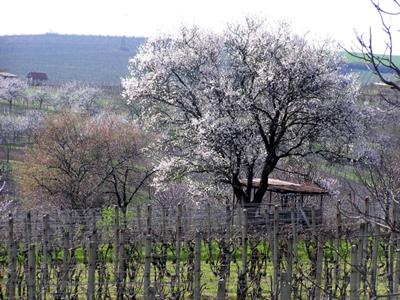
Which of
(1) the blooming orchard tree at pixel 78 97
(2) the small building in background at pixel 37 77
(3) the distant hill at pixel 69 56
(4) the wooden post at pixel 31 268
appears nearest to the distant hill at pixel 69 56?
(3) the distant hill at pixel 69 56

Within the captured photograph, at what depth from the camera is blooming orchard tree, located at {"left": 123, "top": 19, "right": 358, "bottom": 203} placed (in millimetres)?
21047

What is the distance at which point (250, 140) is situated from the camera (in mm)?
21266

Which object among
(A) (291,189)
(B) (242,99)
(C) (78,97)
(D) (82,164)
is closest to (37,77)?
(C) (78,97)

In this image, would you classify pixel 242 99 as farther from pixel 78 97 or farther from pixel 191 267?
pixel 78 97

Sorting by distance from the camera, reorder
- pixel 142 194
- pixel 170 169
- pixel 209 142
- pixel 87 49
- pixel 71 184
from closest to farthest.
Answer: pixel 209 142 → pixel 170 169 → pixel 71 184 → pixel 142 194 → pixel 87 49

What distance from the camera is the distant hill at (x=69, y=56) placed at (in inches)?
4587

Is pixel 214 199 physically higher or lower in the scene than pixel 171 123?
lower

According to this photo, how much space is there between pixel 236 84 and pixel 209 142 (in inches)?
92.7

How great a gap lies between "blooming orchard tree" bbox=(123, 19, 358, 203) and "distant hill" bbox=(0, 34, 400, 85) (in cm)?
8775

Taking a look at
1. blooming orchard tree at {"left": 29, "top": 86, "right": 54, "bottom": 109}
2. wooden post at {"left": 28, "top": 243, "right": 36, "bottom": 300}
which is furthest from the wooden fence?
blooming orchard tree at {"left": 29, "top": 86, "right": 54, "bottom": 109}

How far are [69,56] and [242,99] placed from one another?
11451cm

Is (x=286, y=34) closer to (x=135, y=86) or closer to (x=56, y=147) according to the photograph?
(x=135, y=86)

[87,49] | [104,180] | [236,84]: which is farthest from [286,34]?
[87,49]

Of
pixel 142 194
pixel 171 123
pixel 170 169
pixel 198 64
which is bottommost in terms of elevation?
pixel 142 194
